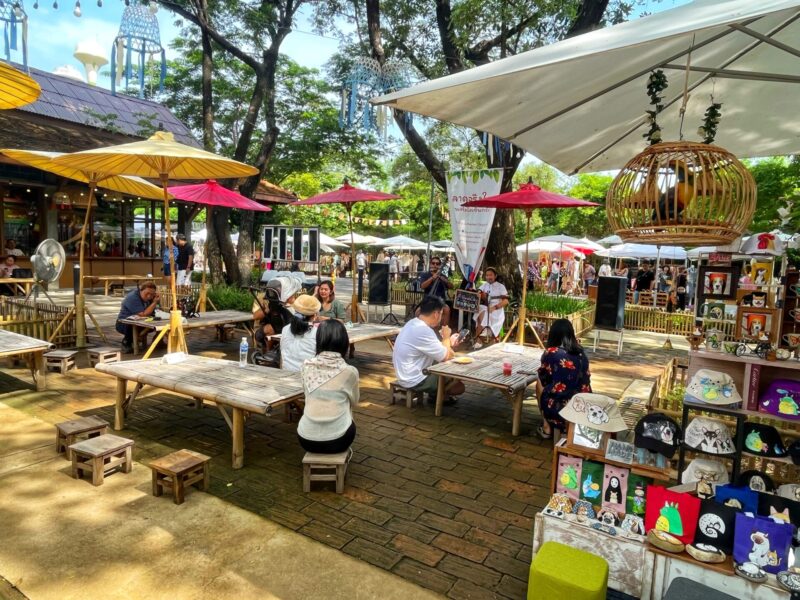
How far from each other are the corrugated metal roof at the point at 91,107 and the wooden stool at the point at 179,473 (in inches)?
461

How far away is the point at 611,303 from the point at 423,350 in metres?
5.24

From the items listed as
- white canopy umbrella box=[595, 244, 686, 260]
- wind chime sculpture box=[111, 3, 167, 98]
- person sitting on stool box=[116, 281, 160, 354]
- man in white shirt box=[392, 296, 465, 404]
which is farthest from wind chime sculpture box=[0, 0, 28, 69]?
white canopy umbrella box=[595, 244, 686, 260]

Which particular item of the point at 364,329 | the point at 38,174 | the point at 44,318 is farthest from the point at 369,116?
the point at 38,174

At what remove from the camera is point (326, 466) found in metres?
3.59

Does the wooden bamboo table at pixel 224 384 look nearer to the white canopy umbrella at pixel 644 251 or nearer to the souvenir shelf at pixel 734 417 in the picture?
the souvenir shelf at pixel 734 417

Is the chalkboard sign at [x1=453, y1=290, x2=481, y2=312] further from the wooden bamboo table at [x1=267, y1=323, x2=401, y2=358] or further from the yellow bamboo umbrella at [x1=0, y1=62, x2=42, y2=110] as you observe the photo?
the yellow bamboo umbrella at [x1=0, y1=62, x2=42, y2=110]

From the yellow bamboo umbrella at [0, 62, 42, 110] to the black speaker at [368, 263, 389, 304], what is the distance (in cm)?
837

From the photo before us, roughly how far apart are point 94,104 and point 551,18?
533 inches

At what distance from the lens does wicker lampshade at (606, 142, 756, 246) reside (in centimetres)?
190

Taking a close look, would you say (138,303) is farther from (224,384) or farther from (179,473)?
(179,473)

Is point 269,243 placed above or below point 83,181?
below

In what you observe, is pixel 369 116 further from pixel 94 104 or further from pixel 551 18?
pixel 94 104

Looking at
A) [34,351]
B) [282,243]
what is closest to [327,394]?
[34,351]

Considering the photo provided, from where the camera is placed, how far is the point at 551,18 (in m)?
9.50
